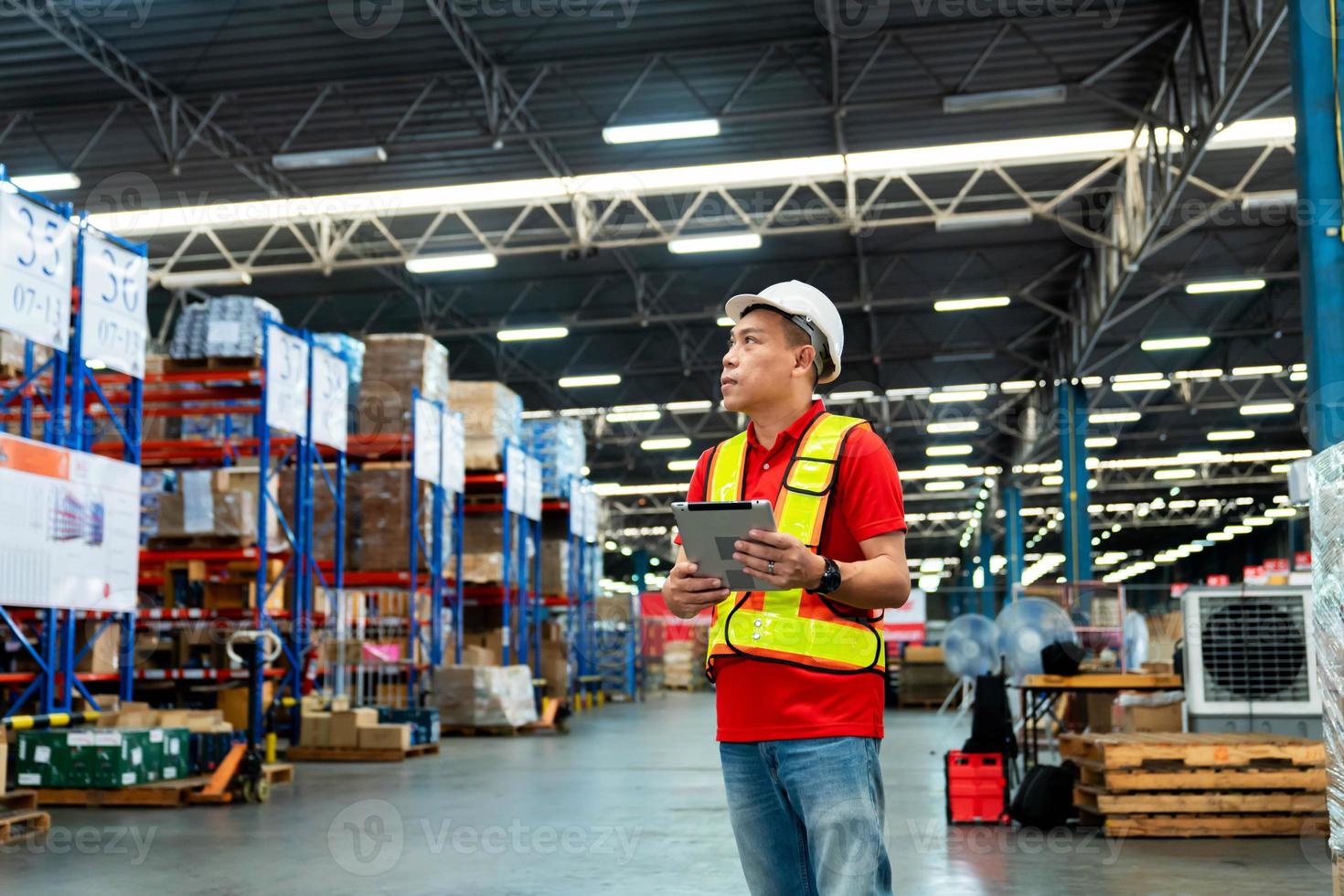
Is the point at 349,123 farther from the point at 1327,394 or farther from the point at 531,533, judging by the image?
the point at 1327,394

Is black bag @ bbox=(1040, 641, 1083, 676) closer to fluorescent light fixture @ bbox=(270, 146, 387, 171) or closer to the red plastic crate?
the red plastic crate

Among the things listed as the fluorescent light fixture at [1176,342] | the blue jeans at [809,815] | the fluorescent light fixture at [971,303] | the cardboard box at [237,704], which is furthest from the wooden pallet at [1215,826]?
the fluorescent light fixture at [1176,342]

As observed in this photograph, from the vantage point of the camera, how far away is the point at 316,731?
13.5 meters

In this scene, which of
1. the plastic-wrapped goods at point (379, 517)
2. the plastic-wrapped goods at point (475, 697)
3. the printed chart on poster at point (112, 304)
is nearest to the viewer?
the printed chart on poster at point (112, 304)

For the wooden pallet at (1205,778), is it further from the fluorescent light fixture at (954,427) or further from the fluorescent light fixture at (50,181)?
the fluorescent light fixture at (954,427)

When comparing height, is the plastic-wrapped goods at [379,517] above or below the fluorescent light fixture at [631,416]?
below

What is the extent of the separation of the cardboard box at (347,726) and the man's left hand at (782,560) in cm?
1191

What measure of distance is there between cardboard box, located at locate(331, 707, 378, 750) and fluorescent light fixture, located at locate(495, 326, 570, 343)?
1149cm

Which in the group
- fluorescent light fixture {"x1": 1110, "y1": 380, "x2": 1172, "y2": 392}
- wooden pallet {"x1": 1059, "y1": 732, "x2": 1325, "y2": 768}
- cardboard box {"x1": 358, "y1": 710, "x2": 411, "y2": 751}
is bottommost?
cardboard box {"x1": 358, "y1": 710, "x2": 411, "y2": 751}

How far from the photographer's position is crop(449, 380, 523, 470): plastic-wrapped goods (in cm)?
1883

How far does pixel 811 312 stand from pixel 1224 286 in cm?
2100

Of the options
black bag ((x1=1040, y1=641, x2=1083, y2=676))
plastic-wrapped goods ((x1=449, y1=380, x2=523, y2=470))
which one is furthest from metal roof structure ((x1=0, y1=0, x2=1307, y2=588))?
black bag ((x1=1040, y1=641, x2=1083, y2=676))

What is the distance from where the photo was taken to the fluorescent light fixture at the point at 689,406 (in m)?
29.7

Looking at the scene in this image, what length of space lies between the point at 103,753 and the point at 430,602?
28.5 ft
